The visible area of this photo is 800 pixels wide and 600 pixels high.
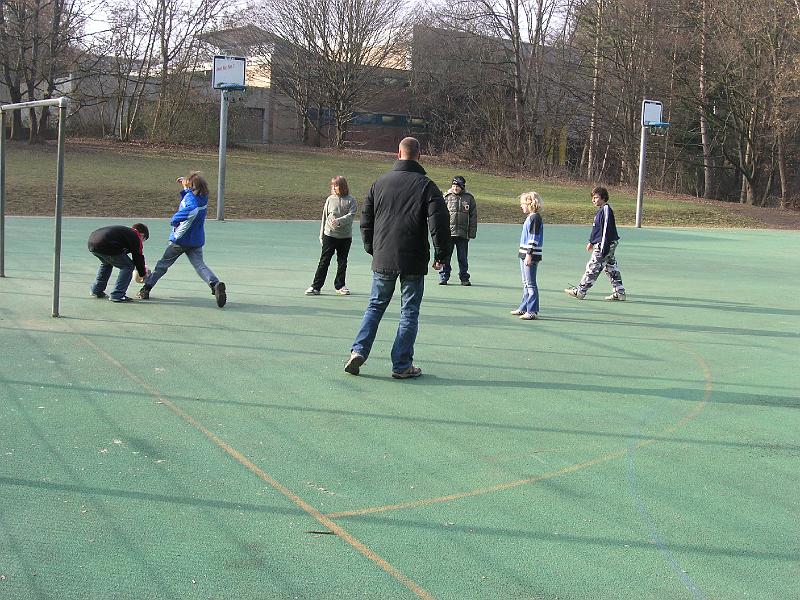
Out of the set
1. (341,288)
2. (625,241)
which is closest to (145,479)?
(341,288)

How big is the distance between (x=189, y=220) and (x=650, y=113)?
812 inches

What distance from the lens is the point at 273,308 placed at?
10.9 metres

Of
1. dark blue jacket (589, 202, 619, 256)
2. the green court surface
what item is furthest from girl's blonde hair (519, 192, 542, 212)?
dark blue jacket (589, 202, 619, 256)

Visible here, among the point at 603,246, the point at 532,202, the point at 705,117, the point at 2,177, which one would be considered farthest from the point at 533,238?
the point at 705,117

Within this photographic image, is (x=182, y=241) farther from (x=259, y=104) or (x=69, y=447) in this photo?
(x=259, y=104)

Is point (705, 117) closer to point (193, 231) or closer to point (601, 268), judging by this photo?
point (601, 268)

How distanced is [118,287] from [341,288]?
289cm

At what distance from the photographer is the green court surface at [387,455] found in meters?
4.04

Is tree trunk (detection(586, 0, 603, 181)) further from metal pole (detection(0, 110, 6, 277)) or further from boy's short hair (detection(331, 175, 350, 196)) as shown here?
metal pole (detection(0, 110, 6, 277))

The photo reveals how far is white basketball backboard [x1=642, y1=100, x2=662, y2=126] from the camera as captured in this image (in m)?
28.0

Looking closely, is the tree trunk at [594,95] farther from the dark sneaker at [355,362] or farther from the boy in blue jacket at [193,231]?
the dark sneaker at [355,362]

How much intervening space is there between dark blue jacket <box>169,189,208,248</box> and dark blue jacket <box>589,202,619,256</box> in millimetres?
5149

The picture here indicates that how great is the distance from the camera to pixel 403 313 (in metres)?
7.56

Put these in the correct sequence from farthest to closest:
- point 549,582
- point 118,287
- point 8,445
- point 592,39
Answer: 1. point 592,39
2. point 118,287
3. point 8,445
4. point 549,582
